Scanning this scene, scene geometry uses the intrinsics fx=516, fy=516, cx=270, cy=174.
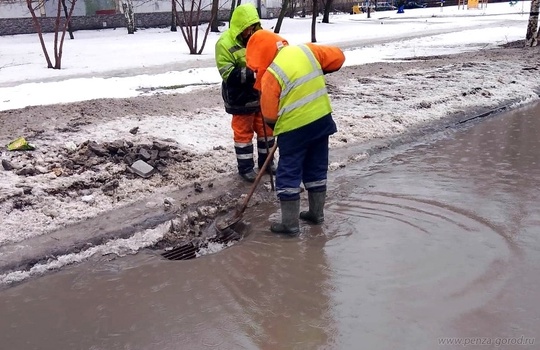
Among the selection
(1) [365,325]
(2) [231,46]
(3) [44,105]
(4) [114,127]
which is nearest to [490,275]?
(1) [365,325]

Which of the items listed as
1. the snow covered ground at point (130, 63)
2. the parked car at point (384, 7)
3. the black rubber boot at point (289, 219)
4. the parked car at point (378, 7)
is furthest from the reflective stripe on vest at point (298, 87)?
the parked car at point (384, 7)

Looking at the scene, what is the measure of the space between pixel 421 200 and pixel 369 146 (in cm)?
196

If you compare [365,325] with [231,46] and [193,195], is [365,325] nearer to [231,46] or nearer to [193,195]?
[193,195]

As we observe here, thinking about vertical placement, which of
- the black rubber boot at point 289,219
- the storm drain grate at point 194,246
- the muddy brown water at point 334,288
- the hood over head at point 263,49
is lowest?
the storm drain grate at point 194,246

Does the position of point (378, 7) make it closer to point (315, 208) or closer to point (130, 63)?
point (130, 63)

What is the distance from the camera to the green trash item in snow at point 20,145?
211 inches

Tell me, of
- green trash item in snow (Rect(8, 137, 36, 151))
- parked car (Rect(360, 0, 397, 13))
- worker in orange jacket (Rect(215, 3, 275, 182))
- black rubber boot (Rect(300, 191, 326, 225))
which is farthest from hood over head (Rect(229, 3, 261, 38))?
parked car (Rect(360, 0, 397, 13))

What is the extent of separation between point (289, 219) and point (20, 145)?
309 centimetres

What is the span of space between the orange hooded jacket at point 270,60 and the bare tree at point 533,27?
46.1 ft

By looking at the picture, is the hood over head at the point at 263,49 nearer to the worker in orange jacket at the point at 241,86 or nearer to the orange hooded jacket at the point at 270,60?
the orange hooded jacket at the point at 270,60

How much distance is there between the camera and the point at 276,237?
4.18 meters

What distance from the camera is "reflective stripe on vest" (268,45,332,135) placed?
12.4ft

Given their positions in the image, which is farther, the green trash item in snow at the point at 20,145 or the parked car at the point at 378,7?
the parked car at the point at 378,7

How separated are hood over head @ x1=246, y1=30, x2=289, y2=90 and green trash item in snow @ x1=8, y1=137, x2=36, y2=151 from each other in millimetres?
2781
